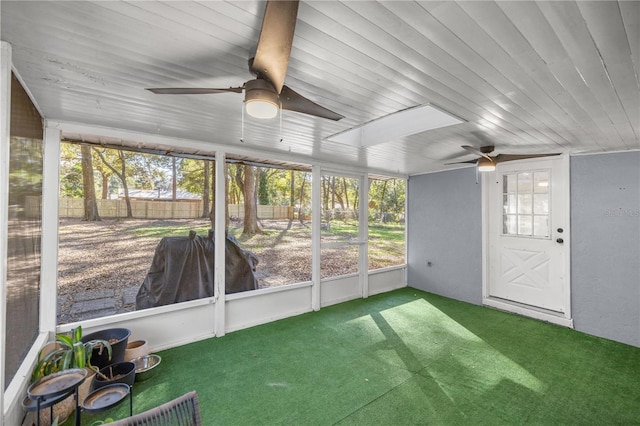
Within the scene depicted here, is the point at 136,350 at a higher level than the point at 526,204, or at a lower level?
lower

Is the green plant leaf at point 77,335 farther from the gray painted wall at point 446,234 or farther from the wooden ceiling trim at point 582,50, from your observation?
the gray painted wall at point 446,234

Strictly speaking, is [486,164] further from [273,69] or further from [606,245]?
[273,69]

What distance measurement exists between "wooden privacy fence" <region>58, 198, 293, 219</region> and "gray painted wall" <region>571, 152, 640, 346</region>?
→ 4282mm

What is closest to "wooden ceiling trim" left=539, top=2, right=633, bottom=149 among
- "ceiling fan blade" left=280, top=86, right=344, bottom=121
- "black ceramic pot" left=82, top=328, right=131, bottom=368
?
"ceiling fan blade" left=280, top=86, right=344, bottom=121

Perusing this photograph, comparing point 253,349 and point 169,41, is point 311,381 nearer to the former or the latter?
point 253,349

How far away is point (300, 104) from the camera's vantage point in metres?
1.53

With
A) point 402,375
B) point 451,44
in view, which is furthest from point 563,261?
point 451,44

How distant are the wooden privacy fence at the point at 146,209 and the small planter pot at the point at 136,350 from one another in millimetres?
1254

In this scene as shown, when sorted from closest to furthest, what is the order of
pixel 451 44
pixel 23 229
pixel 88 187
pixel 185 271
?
pixel 451 44 < pixel 23 229 < pixel 88 187 < pixel 185 271

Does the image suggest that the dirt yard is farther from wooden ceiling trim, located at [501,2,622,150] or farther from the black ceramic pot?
wooden ceiling trim, located at [501,2,622,150]

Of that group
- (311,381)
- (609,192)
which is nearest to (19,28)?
(311,381)

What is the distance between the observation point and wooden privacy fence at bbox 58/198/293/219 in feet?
8.66

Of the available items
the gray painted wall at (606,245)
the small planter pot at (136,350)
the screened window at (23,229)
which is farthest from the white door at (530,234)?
the screened window at (23,229)

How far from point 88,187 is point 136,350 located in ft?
5.23
